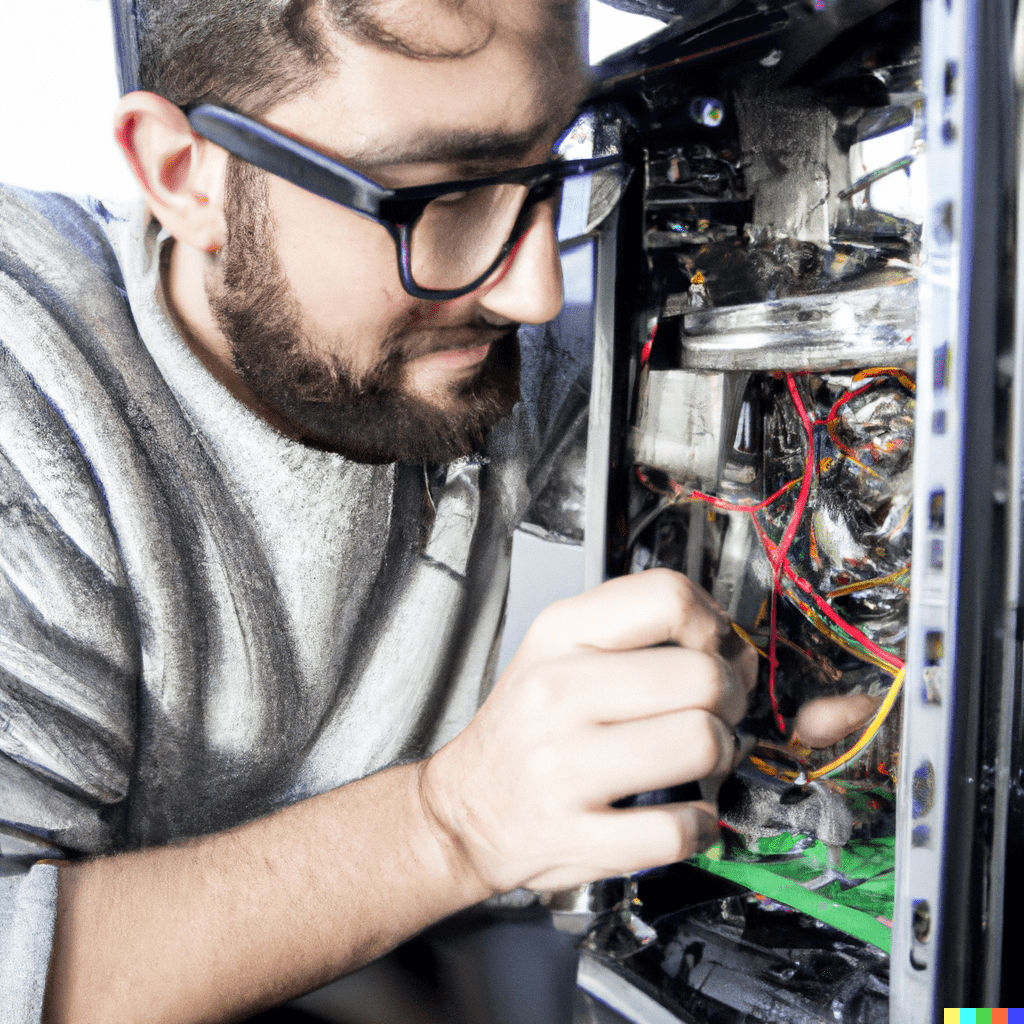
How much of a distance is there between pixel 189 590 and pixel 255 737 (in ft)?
0.54

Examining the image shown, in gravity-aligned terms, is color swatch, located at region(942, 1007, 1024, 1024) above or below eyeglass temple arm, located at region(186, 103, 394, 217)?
below

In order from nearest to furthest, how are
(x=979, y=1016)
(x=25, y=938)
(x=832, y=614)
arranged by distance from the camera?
(x=979, y=1016) < (x=25, y=938) < (x=832, y=614)

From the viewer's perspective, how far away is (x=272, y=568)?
0.79m

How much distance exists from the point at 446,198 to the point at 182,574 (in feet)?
1.34

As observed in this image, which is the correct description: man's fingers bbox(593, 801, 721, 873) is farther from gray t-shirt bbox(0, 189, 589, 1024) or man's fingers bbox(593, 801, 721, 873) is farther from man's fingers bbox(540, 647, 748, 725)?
gray t-shirt bbox(0, 189, 589, 1024)

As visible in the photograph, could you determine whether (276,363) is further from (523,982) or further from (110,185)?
(523,982)

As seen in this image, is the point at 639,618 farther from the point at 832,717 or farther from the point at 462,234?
the point at 462,234

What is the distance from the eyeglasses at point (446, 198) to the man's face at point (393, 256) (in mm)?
11

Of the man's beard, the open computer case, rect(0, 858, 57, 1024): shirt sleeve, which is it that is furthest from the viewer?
the man's beard

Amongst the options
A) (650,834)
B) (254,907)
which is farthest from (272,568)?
(650,834)

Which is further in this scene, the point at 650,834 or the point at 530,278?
the point at 530,278

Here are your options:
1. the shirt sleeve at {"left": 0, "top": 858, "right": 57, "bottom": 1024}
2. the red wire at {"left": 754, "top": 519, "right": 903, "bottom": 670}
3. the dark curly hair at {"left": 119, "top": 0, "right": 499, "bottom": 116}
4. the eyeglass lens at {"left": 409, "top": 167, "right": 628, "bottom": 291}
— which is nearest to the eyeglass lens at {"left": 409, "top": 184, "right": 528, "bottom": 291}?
the eyeglass lens at {"left": 409, "top": 167, "right": 628, "bottom": 291}

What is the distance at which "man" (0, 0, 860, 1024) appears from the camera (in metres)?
0.66

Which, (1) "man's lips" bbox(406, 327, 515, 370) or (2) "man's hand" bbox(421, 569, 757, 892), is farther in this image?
(1) "man's lips" bbox(406, 327, 515, 370)
